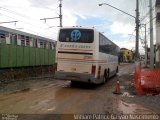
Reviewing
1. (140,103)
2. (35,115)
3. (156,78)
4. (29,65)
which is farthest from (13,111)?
(29,65)

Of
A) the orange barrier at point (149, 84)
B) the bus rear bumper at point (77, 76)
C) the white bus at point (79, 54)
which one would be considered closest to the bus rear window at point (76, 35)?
the white bus at point (79, 54)

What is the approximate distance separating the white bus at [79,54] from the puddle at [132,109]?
623 cm

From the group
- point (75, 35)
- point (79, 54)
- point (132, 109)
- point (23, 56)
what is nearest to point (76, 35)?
point (75, 35)

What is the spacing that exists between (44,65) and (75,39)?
14528 millimetres

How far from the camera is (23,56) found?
28.1 meters

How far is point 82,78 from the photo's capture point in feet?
65.0

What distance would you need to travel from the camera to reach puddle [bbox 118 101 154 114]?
11.8 m

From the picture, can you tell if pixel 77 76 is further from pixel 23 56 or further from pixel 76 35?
pixel 23 56

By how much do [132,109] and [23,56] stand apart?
56.1 feet

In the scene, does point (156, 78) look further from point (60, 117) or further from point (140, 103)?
point (60, 117)

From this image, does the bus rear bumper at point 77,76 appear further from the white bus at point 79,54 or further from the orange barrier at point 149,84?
the orange barrier at point 149,84

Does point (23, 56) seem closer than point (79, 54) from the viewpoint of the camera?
No

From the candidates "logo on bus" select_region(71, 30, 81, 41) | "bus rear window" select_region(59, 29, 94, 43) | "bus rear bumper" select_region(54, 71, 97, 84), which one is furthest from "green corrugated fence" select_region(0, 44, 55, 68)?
"logo on bus" select_region(71, 30, 81, 41)

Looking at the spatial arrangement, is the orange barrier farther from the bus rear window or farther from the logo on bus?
the logo on bus
